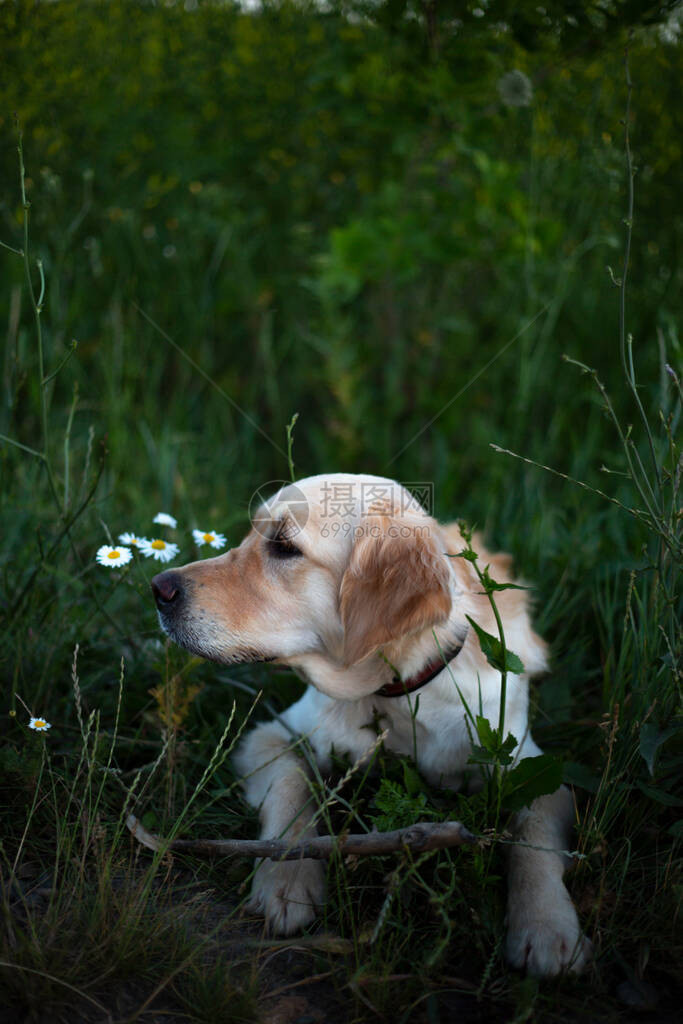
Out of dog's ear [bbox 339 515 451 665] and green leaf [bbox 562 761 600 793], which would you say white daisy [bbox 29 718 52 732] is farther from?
green leaf [bbox 562 761 600 793]

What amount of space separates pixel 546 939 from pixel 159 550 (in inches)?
51.1

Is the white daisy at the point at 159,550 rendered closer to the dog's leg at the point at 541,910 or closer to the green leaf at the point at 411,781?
the green leaf at the point at 411,781

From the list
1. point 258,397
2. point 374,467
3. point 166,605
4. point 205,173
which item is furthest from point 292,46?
point 166,605

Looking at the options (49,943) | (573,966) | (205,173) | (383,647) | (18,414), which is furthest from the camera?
(205,173)

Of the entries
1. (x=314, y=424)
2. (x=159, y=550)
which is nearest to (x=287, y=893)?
(x=159, y=550)

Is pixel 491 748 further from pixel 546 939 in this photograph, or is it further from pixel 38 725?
pixel 38 725

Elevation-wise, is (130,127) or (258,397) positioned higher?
(130,127)

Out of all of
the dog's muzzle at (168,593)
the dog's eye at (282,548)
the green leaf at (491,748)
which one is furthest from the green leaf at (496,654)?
the dog's muzzle at (168,593)

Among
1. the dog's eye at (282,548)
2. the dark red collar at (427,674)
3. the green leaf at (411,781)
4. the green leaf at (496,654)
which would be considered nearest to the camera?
the green leaf at (496,654)

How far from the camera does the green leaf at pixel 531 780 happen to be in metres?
1.62

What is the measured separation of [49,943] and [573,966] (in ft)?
3.29

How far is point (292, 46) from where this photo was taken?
4.10 meters

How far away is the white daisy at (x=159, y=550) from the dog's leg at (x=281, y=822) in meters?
0.58

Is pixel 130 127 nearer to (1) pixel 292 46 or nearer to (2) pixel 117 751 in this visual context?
(1) pixel 292 46
